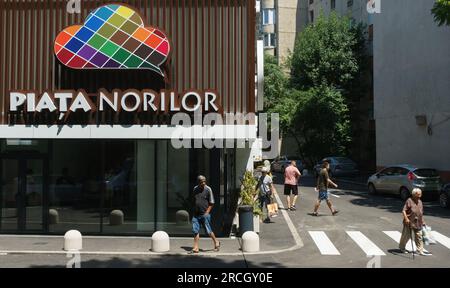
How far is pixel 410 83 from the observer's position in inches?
1227

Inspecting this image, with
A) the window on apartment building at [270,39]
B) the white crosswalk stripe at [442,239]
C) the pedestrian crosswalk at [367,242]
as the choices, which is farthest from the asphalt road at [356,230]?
the window on apartment building at [270,39]

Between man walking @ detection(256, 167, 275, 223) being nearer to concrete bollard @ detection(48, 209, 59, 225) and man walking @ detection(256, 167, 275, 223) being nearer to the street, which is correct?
the street

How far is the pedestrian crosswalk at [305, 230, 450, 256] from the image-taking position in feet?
44.4

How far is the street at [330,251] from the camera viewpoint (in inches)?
477

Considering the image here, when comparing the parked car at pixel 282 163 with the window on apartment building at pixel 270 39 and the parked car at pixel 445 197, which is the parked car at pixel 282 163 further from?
the parked car at pixel 445 197

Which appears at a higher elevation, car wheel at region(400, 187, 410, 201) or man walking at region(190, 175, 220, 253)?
man walking at region(190, 175, 220, 253)

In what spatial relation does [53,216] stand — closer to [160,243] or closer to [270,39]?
[160,243]

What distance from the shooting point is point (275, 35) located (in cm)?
5681

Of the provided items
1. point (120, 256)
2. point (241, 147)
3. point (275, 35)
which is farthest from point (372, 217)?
point (275, 35)

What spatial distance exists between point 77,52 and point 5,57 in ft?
7.88

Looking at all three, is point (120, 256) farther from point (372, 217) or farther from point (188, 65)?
point (372, 217)

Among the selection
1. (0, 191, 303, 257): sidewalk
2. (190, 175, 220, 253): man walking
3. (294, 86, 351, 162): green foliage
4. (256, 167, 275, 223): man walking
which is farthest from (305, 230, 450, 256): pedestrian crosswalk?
(294, 86, 351, 162): green foliage

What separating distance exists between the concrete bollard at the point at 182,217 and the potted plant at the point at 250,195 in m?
1.72

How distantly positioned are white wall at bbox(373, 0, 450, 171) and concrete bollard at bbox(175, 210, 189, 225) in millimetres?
16978
